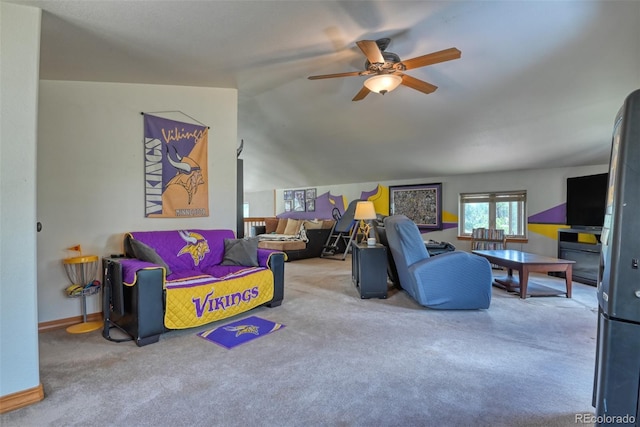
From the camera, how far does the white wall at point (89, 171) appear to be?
2883 millimetres

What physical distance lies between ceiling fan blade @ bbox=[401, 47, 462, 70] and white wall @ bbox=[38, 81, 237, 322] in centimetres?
248

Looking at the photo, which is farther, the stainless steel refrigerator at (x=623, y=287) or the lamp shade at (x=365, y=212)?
the lamp shade at (x=365, y=212)

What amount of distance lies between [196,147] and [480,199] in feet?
17.0

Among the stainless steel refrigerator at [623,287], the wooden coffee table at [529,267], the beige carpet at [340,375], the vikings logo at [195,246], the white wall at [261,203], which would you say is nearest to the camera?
the stainless steel refrigerator at [623,287]

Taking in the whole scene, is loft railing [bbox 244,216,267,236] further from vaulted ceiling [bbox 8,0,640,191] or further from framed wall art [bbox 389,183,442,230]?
framed wall art [bbox 389,183,442,230]

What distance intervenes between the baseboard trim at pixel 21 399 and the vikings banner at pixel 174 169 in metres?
1.89

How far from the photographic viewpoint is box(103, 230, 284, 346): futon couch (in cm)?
244

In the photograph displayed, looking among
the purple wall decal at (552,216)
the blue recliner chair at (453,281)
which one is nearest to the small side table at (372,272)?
the blue recliner chair at (453,281)

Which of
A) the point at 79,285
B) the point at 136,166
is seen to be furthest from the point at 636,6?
the point at 79,285

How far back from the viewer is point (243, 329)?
A: 2.76m

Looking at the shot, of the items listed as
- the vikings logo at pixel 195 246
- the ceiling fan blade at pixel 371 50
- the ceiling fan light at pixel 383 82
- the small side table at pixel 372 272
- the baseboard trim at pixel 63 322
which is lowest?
the baseboard trim at pixel 63 322

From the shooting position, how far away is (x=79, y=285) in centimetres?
291

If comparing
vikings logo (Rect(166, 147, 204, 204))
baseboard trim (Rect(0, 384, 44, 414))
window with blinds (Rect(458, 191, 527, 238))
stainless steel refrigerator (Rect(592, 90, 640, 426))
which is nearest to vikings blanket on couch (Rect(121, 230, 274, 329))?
vikings logo (Rect(166, 147, 204, 204))

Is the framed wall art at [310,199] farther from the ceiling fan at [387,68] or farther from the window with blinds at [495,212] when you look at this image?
the ceiling fan at [387,68]
